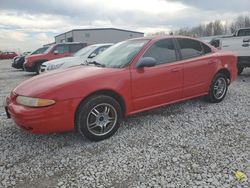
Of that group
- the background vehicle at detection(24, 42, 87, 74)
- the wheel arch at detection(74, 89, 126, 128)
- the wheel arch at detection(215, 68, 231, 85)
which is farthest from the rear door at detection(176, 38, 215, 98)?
the background vehicle at detection(24, 42, 87, 74)

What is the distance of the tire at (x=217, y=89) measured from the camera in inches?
229

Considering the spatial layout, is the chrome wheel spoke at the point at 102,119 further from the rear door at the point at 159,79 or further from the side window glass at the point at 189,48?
the side window glass at the point at 189,48

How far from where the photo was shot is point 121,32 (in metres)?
50.1

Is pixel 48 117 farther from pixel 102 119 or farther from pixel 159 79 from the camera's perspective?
pixel 159 79

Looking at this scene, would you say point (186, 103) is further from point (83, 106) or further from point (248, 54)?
point (248, 54)

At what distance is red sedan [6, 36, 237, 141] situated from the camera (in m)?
3.75

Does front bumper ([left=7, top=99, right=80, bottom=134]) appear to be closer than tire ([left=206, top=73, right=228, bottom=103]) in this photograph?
Yes

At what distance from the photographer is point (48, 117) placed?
3682 millimetres

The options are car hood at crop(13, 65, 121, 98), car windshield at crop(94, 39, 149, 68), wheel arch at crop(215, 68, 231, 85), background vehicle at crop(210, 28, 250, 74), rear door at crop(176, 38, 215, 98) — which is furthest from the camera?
background vehicle at crop(210, 28, 250, 74)

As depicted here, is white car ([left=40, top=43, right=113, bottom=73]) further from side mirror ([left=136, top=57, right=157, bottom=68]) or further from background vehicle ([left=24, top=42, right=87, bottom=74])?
side mirror ([left=136, top=57, right=157, bottom=68])

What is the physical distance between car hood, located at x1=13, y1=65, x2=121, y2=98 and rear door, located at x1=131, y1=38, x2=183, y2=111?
17.9 inches

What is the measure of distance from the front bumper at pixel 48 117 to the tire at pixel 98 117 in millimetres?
127

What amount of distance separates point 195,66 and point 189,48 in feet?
1.31

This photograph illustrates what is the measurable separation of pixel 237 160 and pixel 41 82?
2939 millimetres
